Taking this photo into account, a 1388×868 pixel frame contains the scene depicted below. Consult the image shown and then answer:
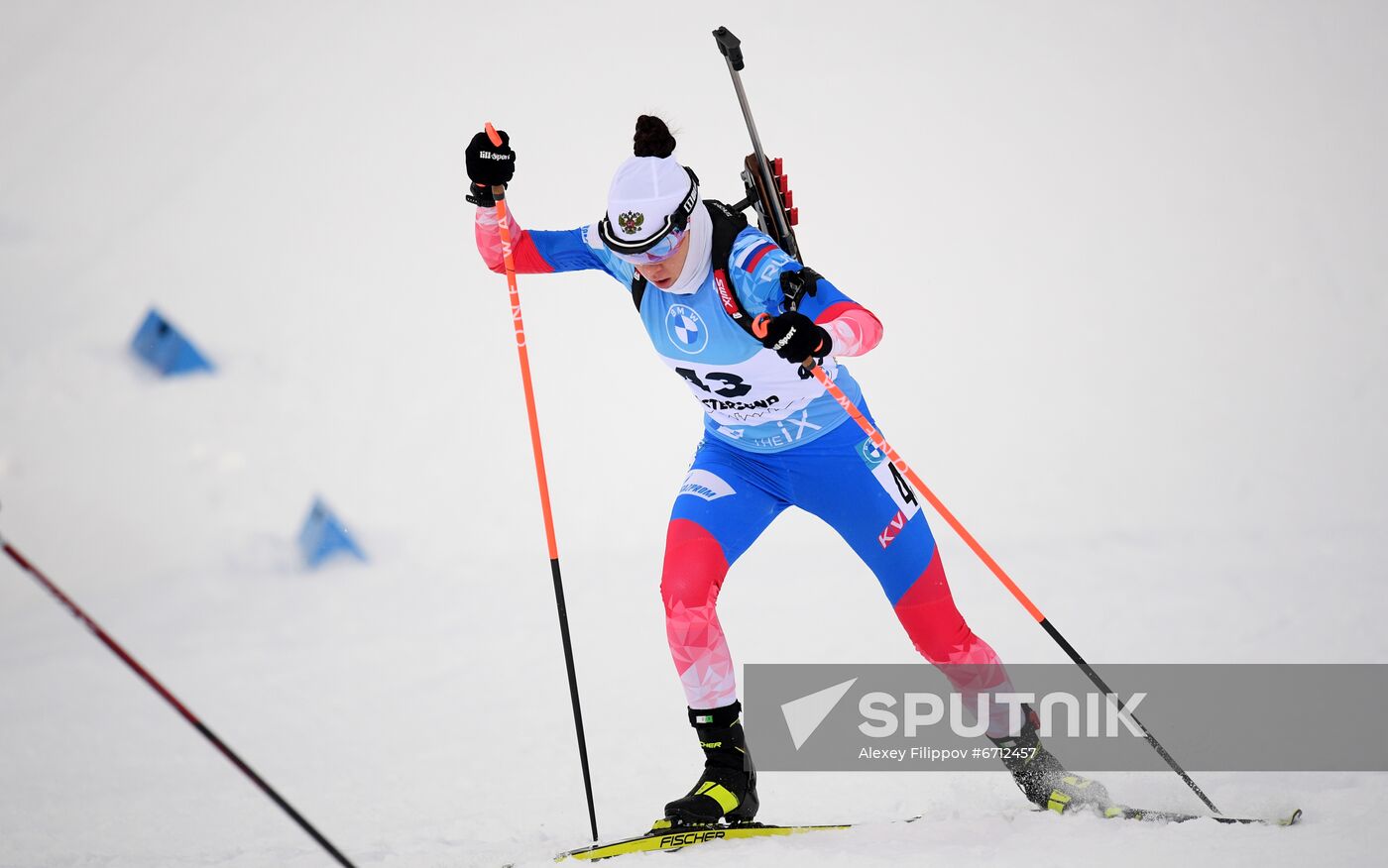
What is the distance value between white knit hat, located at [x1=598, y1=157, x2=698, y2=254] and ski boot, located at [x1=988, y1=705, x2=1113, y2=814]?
177cm

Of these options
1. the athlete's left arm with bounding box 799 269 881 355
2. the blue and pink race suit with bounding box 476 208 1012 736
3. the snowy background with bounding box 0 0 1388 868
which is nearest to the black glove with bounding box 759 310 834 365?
the athlete's left arm with bounding box 799 269 881 355

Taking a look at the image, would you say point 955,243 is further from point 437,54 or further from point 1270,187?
point 437,54

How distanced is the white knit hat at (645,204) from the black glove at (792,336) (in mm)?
418

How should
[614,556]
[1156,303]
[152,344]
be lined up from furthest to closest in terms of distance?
[1156,303] < [152,344] < [614,556]

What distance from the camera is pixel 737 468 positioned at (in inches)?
119

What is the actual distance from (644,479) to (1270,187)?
5.71 meters

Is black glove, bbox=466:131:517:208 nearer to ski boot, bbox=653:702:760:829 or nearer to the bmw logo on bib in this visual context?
the bmw logo on bib

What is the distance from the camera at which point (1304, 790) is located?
3098 millimetres

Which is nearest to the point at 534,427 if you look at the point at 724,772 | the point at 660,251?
the point at 660,251

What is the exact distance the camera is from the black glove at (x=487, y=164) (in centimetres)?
307

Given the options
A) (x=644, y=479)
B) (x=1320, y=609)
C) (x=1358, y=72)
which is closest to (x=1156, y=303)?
(x=1358, y=72)

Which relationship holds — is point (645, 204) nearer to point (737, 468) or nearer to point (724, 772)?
point (737, 468)

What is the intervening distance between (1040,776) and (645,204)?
201 centimetres

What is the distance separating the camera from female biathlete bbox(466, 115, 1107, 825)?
8.90 feet
